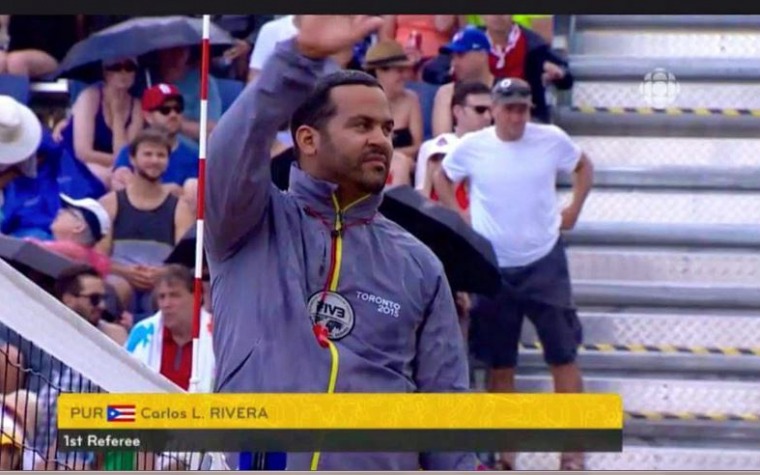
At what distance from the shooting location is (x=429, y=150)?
5.99 m

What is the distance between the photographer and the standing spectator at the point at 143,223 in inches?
234

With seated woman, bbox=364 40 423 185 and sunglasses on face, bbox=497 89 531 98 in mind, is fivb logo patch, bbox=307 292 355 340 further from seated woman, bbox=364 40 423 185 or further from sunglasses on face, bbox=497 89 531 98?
sunglasses on face, bbox=497 89 531 98

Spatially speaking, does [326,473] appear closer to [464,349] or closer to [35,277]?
[464,349]

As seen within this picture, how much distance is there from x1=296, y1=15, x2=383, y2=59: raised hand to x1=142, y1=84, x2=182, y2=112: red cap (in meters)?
0.44

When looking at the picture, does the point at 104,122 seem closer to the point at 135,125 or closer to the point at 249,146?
the point at 135,125

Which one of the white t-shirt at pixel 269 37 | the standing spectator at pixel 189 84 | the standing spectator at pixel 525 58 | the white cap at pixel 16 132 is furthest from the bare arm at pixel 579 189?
the white cap at pixel 16 132

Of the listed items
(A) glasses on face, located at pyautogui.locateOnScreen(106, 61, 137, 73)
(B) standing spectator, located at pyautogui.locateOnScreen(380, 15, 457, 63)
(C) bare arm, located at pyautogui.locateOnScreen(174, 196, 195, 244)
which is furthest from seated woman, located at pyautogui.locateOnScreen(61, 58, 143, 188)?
(B) standing spectator, located at pyautogui.locateOnScreen(380, 15, 457, 63)

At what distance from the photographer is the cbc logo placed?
6004 mm

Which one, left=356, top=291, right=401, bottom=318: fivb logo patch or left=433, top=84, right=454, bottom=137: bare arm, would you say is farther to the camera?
left=433, top=84, right=454, bottom=137: bare arm

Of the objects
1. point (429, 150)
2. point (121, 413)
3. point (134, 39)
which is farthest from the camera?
point (134, 39)

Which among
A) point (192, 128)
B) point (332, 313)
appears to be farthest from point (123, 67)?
point (332, 313)

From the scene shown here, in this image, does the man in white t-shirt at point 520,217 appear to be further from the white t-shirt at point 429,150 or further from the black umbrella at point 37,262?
the black umbrella at point 37,262

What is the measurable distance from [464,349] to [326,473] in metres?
0.51

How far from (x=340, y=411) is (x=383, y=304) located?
315 millimetres
